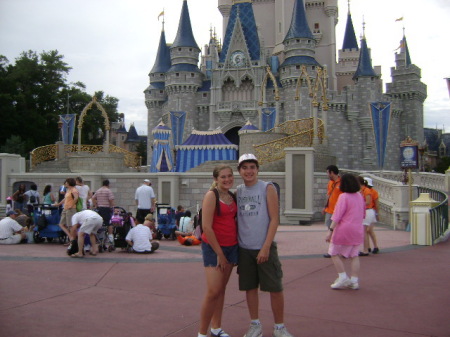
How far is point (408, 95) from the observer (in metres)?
41.2

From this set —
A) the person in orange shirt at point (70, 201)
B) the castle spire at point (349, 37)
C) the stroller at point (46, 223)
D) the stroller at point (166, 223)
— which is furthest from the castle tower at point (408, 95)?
the person in orange shirt at point (70, 201)

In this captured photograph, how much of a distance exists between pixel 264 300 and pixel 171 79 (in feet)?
122

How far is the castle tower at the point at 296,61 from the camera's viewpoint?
37531 mm

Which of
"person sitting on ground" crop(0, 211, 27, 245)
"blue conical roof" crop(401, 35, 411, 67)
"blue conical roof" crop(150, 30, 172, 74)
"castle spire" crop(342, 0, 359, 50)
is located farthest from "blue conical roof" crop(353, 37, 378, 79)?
"person sitting on ground" crop(0, 211, 27, 245)

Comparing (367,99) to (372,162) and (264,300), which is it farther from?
(264,300)

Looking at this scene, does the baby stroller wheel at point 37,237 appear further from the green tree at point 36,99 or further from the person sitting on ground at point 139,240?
the green tree at point 36,99

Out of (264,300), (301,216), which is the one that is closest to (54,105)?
(301,216)

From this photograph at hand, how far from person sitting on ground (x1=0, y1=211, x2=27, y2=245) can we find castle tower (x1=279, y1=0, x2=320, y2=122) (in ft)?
99.4

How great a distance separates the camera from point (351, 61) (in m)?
47.0

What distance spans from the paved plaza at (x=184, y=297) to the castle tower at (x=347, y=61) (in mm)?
41151

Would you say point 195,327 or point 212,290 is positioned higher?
point 212,290

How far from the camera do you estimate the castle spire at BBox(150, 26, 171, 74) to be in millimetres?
45125

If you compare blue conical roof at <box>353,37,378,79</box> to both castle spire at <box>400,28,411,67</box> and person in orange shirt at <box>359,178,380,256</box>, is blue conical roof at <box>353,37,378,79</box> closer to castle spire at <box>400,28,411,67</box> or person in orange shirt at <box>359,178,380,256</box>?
castle spire at <box>400,28,411,67</box>

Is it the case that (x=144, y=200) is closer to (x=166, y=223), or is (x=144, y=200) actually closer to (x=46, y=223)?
(x=166, y=223)
